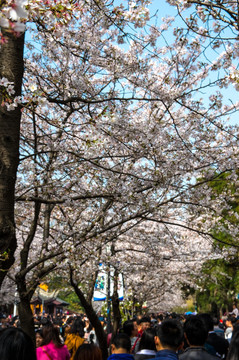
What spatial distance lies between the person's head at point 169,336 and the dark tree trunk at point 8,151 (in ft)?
5.83

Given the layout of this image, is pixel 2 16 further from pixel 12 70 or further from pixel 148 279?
pixel 148 279

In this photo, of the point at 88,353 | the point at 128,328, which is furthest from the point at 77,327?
the point at 88,353

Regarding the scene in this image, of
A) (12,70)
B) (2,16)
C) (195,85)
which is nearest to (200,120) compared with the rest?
(195,85)

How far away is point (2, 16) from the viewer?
2.66 metres

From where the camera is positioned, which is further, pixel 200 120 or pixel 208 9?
pixel 200 120

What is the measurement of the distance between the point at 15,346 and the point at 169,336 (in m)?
2.51

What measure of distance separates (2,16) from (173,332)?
11.8ft

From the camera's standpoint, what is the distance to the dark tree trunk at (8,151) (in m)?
4.24

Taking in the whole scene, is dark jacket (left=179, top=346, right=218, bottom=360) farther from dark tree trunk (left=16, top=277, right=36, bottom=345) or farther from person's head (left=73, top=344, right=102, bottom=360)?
dark tree trunk (left=16, top=277, right=36, bottom=345)

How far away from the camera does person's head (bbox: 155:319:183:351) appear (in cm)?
465

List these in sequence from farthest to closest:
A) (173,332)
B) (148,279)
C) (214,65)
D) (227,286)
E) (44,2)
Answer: (227,286)
(148,279)
(214,65)
(173,332)
(44,2)

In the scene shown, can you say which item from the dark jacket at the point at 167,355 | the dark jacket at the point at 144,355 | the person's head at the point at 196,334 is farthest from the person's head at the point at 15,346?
the dark jacket at the point at 144,355

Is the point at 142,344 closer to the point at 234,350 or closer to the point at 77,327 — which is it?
the point at 77,327

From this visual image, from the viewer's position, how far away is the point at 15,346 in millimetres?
2545
